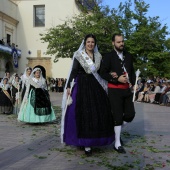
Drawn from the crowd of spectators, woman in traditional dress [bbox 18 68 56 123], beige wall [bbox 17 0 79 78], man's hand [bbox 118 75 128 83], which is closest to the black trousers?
man's hand [bbox 118 75 128 83]

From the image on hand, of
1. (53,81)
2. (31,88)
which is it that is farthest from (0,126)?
(53,81)

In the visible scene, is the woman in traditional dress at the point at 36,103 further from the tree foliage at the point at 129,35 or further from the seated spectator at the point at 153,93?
the tree foliage at the point at 129,35

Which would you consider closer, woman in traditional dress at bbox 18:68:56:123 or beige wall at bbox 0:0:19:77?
woman in traditional dress at bbox 18:68:56:123

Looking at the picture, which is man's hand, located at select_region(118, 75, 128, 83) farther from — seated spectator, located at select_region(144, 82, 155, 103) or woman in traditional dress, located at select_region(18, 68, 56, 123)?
seated spectator, located at select_region(144, 82, 155, 103)

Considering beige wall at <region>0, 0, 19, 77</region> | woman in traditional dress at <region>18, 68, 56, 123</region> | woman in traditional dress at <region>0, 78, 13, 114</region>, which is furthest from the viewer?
beige wall at <region>0, 0, 19, 77</region>

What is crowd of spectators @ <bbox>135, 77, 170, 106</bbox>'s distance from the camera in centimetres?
1672

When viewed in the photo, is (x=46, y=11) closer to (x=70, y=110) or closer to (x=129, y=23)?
(x=129, y=23)

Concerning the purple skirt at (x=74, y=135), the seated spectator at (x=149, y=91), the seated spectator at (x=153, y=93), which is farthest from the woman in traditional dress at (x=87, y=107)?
the seated spectator at (x=149, y=91)

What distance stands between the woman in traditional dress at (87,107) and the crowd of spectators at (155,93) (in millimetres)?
11771

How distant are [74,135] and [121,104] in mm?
877

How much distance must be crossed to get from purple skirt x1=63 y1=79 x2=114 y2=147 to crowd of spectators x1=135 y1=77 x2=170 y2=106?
11924 millimetres

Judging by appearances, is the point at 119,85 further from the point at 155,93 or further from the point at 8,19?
the point at 8,19

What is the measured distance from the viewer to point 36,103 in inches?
332

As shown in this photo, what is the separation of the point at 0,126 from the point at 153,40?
17.7m
